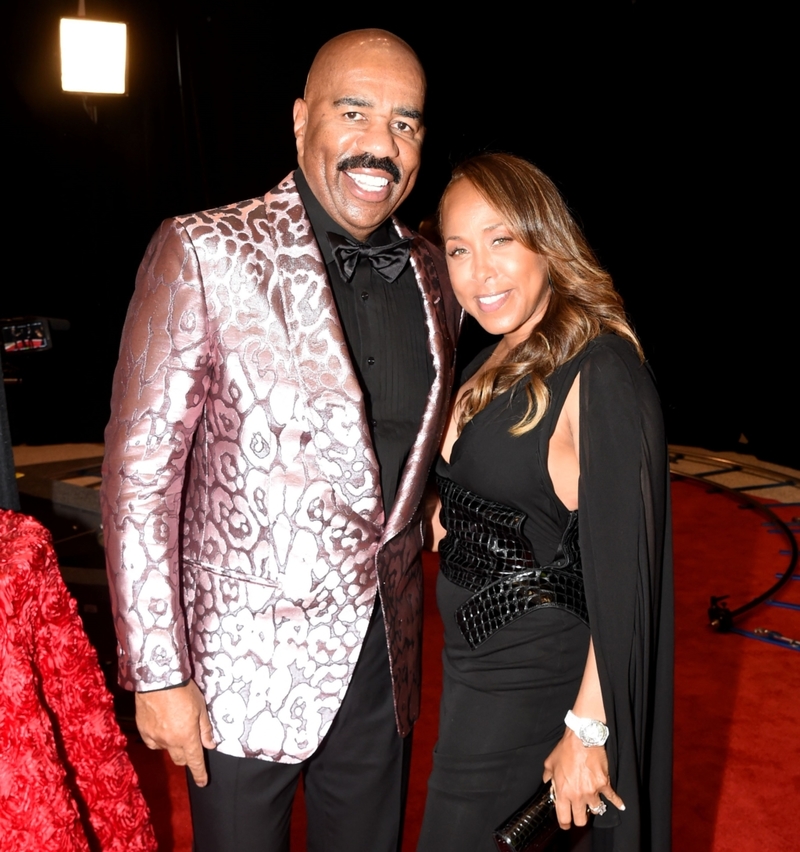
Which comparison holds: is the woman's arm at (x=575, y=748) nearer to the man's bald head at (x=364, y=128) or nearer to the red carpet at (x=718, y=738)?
the man's bald head at (x=364, y=128)

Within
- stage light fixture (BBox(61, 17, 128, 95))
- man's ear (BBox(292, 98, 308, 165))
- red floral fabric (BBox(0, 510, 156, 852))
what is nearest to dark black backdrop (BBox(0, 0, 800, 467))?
stage light fixture (BBox(61, 17, 128, 95))

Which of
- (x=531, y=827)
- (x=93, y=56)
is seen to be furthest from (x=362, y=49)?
(x=93, y=56)

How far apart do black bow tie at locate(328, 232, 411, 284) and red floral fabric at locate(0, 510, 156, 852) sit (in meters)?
0.70

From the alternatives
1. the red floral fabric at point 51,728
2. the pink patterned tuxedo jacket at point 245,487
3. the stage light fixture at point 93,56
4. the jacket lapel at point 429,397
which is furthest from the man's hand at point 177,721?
the stage light fixture at point 93,56

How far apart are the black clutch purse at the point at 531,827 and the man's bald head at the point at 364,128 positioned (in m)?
1.05

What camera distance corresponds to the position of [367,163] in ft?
5.27

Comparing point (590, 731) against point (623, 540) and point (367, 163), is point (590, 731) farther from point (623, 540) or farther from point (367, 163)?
point (367, 163)

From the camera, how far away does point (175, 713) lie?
4.77ft

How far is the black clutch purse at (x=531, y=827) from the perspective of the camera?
1482mm

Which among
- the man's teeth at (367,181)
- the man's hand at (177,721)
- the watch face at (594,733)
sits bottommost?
the watch face at (594,733)

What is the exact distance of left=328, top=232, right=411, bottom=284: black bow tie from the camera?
5.33 feet

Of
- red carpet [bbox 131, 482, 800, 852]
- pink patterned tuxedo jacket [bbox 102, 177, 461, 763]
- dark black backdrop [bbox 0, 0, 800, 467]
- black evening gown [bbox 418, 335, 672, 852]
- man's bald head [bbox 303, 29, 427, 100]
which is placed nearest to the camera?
pink patterned tuxedo jacket [bbox 102, 177, 461, 763]

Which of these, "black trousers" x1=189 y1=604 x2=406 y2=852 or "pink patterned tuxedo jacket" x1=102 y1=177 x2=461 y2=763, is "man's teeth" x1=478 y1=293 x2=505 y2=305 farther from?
"black trousers" x1=189 y1=604 x2=406 y2=852

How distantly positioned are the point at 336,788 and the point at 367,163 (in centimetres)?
114
